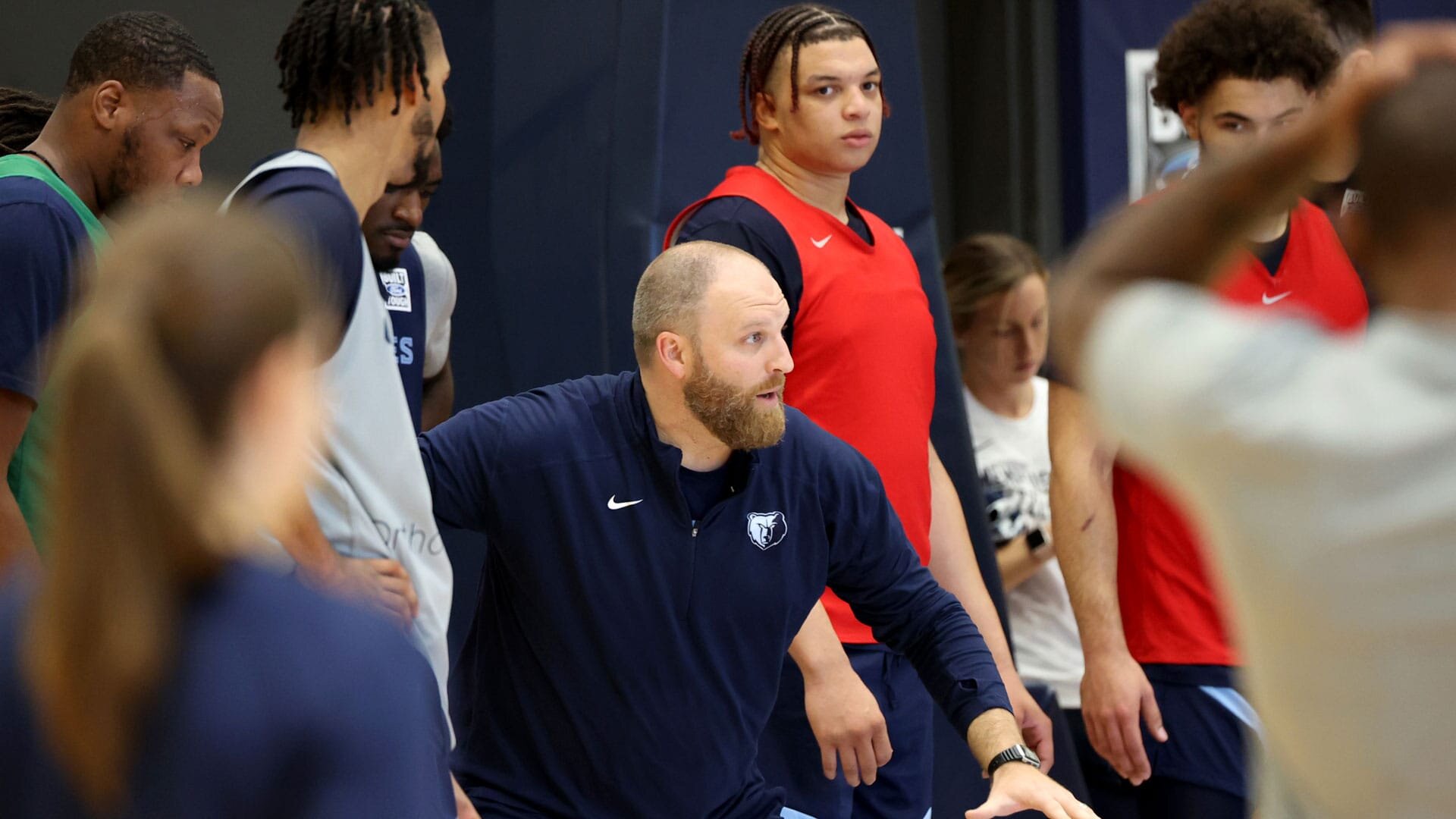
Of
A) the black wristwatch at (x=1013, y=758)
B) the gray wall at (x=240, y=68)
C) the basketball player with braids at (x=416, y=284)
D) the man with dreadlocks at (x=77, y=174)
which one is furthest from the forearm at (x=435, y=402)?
the black wristwatch at (x=1013, y=758)

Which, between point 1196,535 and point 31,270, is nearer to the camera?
point 31,270

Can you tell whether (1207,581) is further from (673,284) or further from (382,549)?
(382,549)

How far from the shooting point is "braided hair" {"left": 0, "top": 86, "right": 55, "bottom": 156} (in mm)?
3436

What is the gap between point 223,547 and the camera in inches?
45.1

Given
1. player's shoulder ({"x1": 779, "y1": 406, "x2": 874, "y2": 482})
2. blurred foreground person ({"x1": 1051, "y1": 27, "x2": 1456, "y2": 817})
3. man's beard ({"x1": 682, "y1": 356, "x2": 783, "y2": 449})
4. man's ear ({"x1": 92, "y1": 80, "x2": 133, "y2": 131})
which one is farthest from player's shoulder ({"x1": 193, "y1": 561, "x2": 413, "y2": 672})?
man's ear ({"x1": 92, "y1": 80, "x2": 133, "y2": 131})

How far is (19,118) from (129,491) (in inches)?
106

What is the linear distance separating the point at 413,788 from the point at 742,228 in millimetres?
2080

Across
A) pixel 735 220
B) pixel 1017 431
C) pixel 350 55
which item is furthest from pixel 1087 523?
pixel 350 55

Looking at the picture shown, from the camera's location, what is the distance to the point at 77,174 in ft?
9.47

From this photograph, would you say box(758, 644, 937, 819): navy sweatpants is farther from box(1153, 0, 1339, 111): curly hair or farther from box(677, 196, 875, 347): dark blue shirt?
box(1153, 0, 1339, 111): curly hair

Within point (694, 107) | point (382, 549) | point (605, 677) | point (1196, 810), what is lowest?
point (1196, 810)

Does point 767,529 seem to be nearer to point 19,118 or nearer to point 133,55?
point 133,55

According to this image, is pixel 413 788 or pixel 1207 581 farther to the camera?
pixel 1207 581

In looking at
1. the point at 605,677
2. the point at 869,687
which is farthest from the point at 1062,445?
the point at 605,677
